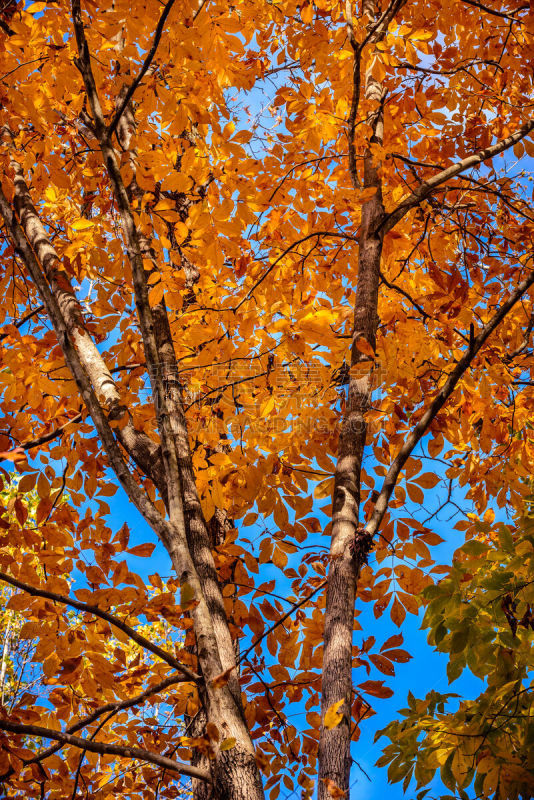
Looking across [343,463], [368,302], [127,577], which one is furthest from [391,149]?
[127,577]

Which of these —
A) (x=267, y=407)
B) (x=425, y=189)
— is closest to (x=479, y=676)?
(x=267, y=407)

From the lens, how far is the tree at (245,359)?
2.31 m

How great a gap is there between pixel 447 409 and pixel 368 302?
5.61 feet

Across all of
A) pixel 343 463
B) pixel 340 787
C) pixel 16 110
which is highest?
pixel 16 110

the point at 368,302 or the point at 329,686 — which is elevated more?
the point at 368,302

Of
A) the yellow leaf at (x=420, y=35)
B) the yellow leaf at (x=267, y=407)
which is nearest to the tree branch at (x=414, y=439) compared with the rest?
the yellow leaf at (x=267, y=407)

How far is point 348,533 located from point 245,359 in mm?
1277

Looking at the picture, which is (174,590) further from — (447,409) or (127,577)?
(447,409)

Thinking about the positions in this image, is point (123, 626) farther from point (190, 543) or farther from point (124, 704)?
point (190, 543)

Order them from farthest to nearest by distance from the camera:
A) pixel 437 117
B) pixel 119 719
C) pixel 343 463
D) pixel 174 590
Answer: pixel 437 117
pixel 119 719
pixel 174 590
pixel 343 463

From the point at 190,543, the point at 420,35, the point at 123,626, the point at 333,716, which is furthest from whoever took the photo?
the point at 420,35

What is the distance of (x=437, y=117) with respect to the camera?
3.81 m

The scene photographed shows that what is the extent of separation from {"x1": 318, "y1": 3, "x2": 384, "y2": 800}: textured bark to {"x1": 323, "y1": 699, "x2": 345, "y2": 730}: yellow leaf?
17mm

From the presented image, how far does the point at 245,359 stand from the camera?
313 cm
